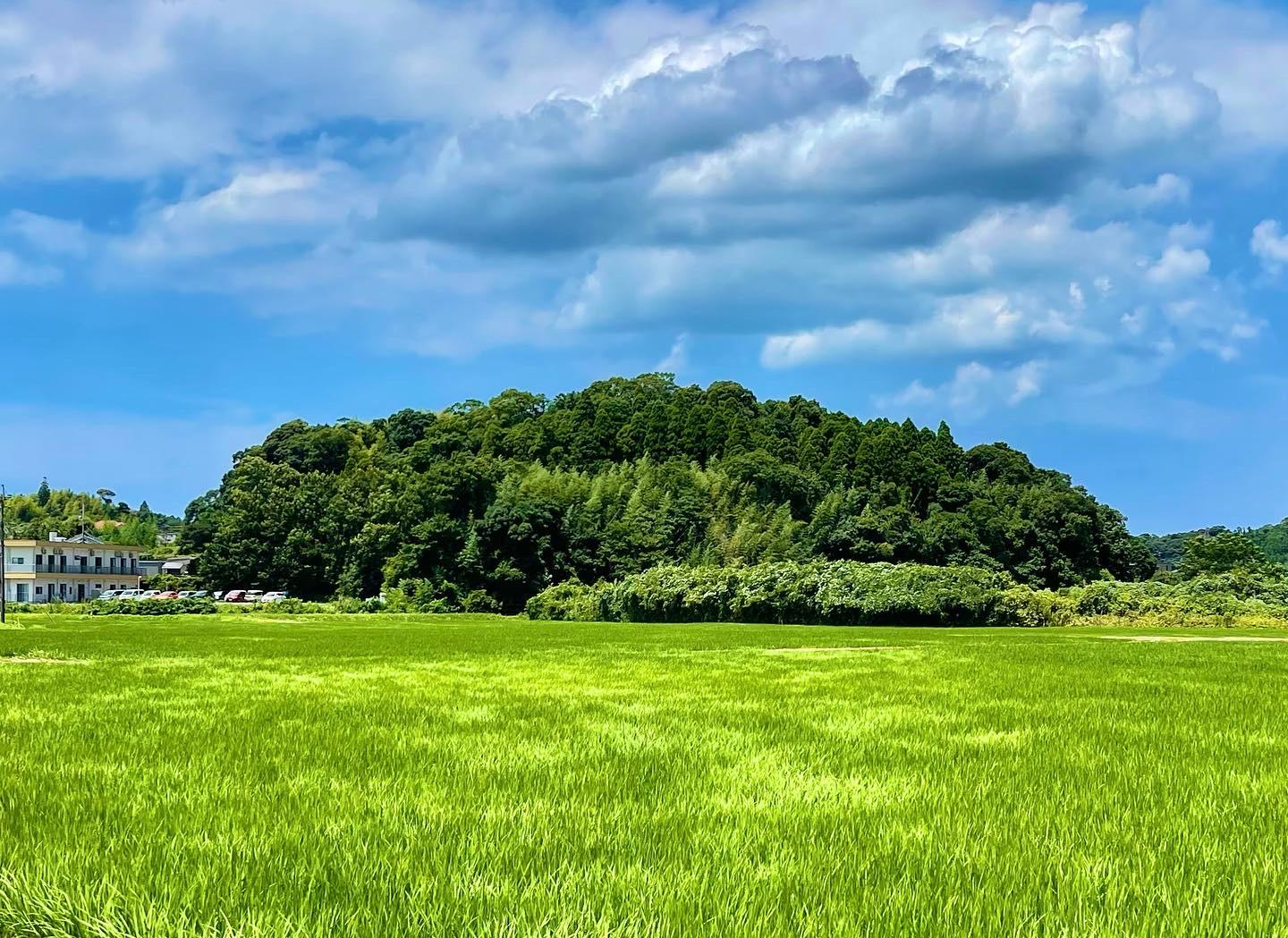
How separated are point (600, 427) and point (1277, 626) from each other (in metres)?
62.0

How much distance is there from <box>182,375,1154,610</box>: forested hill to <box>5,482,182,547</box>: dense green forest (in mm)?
42200

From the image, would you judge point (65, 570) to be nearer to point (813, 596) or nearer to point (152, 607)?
point (152, 607)

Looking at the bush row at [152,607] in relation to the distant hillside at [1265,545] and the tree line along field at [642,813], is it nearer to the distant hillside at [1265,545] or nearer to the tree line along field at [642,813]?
the tree line along field at [642,813]

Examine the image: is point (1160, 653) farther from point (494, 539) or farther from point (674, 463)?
point (674, 463)

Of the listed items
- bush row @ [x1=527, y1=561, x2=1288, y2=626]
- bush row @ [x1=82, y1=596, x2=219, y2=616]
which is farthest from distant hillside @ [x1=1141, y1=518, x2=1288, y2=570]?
bush row @ [x1=82, y1=596, x2=219, y2=616]

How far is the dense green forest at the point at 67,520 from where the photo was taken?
421 ft

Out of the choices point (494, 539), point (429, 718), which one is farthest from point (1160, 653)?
point (494, 539)

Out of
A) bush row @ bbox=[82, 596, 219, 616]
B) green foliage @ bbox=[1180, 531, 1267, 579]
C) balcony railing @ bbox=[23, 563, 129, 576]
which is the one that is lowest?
bush row @ bbox=[82, 596, 219, 616]

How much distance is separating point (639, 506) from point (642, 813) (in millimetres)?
70912

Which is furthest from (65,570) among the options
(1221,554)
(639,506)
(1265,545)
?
(1265,545)

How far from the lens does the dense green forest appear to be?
128 meters

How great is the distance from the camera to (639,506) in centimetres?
7594

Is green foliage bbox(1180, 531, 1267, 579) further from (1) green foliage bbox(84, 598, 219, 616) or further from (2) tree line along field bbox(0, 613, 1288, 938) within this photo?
(2) tree line along field bbox(0, 613, 1288, 938)

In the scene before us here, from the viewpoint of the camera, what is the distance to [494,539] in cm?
7106
